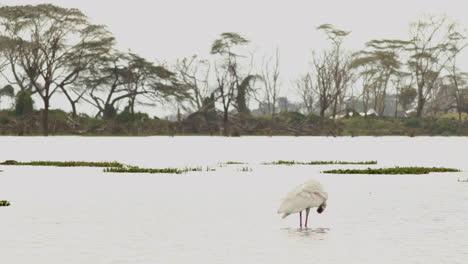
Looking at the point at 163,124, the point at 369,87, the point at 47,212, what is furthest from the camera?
the point at 369,87

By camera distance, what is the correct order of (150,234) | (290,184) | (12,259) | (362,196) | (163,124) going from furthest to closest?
(163,124)
(290,184)
(362,196)
(150,234)
(12,259)

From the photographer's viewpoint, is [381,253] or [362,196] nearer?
[381,253]

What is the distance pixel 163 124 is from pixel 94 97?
28.0 ft

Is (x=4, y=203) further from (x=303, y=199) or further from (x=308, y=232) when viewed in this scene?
(x=308, y=232)

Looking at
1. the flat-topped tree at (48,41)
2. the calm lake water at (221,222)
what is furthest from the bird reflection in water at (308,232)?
the flat-topped tree at (48,41)

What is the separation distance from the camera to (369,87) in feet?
349

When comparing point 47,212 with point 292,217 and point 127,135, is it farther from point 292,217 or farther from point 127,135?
point 127,135

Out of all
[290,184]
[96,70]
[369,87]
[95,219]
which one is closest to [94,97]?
[96,70]

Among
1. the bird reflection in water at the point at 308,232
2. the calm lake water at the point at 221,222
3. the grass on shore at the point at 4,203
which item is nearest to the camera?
the calm lake water at the point at 221,222

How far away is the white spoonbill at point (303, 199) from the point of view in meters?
11.3

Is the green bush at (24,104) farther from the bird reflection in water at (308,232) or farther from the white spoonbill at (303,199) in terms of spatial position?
the bird reflection in water at (308,232)

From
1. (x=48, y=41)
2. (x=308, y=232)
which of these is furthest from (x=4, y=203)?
(x=48, y=41)

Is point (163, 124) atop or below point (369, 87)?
below

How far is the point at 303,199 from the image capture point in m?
11.4
